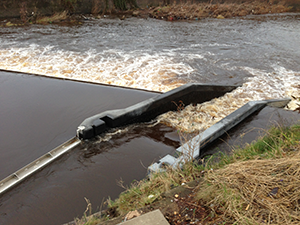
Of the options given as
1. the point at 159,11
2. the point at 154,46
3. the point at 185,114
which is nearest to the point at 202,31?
the point at 154,46

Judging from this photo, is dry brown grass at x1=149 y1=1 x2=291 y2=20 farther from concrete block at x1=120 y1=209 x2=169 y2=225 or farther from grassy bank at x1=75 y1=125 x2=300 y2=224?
concrete block at x1=120 y1=209 x2=169 y2=225

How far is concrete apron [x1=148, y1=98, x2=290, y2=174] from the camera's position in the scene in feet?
11.5

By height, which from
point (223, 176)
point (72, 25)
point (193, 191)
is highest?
point (72, 25)

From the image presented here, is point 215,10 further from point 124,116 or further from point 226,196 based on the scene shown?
point 226,196

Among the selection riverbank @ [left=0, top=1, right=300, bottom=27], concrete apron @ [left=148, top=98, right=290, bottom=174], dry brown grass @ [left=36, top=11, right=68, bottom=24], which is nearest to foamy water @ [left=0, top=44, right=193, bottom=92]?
concrete apron @ [left=148, top=98, right=290, bottom=174]

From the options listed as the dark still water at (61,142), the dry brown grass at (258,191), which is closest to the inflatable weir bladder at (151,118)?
the dark still water at (61,142)

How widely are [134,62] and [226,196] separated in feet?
28.2

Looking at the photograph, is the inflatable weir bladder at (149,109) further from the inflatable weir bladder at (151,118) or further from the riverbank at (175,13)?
the riverbank at (175,13)

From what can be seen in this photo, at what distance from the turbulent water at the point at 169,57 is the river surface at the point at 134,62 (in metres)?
0.04

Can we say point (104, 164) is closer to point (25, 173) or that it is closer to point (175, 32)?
point (25, 173)

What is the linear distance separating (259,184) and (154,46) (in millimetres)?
11374

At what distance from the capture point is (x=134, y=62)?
33.4ft

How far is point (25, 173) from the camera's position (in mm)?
3789

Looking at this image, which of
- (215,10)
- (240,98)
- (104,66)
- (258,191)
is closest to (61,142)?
A: (258,191)
